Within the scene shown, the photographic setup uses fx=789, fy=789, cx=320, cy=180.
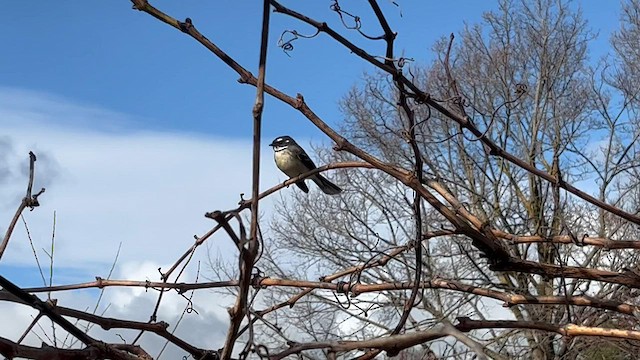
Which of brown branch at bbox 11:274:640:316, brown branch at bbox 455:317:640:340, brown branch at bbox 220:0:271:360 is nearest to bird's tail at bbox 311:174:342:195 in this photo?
brown branch at bbox 11:274:640:316

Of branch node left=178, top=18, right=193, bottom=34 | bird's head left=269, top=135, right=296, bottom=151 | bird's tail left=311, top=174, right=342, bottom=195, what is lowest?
branch node left=178, top=18, right=193, bottom=34

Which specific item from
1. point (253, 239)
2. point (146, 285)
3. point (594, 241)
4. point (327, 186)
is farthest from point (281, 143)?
point (253, 239)

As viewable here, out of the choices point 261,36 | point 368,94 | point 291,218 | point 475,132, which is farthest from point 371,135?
point 261,36

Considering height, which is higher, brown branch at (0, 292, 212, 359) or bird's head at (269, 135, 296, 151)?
bird's head at (269, 135, 296, 151)

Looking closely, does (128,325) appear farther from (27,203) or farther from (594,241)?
(594,241)

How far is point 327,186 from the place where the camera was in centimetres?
245

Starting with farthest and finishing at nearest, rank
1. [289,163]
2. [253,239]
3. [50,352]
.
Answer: [289,163] < [50,352] < [253,239]

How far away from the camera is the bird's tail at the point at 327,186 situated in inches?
88.2

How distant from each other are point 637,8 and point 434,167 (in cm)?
365

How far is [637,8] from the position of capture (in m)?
10.4

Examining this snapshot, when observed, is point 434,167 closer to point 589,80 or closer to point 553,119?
point 553,119

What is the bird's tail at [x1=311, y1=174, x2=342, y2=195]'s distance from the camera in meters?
2.24

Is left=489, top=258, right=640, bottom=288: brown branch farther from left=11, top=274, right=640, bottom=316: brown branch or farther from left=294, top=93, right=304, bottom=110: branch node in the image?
left=294, top=93, right=304, bottom=110: branch node

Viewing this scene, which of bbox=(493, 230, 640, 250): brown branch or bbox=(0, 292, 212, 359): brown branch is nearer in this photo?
bbox=(0, 292, 212, 359): brown branch
